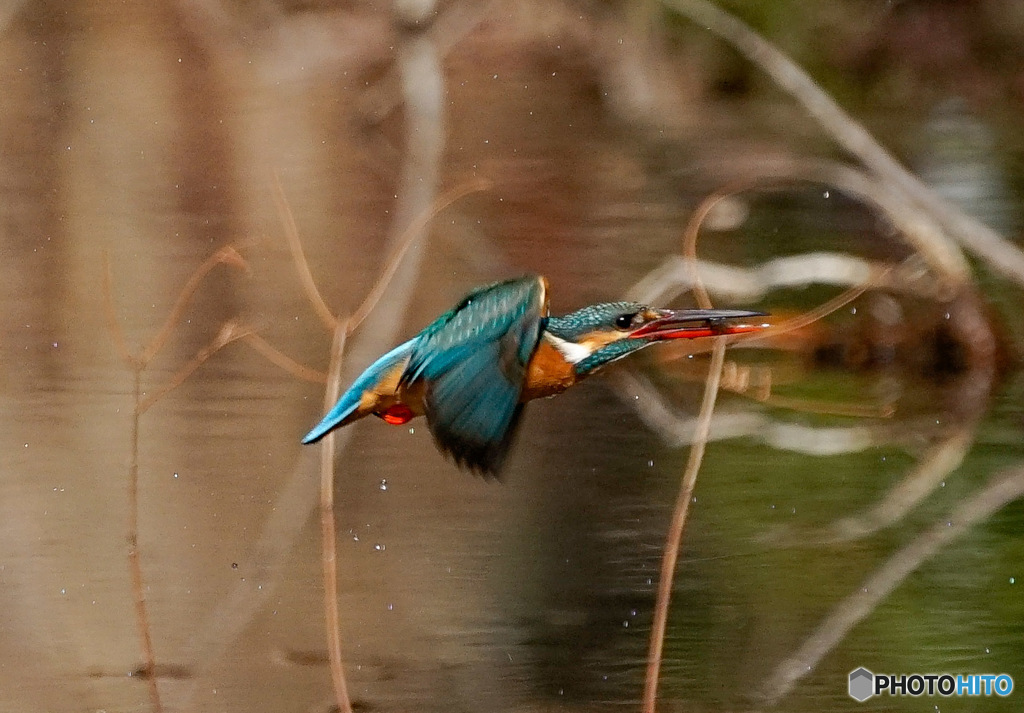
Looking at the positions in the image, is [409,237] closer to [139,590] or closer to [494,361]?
[494,361]

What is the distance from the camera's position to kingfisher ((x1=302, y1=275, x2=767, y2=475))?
98cm

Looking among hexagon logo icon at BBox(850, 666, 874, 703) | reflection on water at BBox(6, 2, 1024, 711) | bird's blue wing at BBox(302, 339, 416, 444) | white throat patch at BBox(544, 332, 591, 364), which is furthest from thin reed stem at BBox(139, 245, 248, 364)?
hexagon logo icon at BBox(850, 666, 874, 703)

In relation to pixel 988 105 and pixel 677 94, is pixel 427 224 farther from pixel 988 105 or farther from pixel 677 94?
pixel 988 105

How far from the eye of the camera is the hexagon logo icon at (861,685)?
4.75 feet

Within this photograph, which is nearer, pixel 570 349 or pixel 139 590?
pixel 570 349

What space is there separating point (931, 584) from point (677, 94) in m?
0.75

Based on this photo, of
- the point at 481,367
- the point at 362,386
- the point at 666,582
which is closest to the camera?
the point at 481,367

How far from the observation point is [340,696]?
4.75 ft

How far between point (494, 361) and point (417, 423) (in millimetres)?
445

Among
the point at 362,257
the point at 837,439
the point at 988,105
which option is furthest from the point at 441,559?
the point at 988,105

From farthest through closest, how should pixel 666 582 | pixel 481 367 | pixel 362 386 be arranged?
1. pixel 666 582
2. pixel 362 386
3. pixel 481 367

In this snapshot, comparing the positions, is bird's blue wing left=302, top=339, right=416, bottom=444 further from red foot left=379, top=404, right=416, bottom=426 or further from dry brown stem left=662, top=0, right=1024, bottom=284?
dry brown stem left=662, top=0, right=1024, bottom=284

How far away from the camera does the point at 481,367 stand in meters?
1.02
